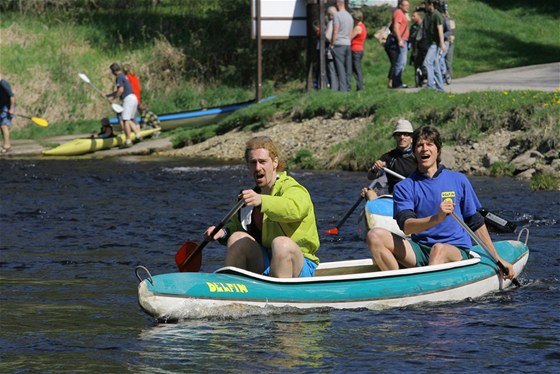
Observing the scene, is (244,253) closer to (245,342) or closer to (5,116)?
(245,342)

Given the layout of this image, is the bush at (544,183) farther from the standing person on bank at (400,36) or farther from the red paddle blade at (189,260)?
the red paddle blade at (189,260)

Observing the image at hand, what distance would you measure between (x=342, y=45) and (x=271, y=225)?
14.8 m

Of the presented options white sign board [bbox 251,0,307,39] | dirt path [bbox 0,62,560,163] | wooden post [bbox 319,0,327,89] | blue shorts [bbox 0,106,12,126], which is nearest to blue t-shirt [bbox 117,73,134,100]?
dirt path [bbox 0,62,560,163]

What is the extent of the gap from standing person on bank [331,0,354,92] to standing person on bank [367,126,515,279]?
1365cm

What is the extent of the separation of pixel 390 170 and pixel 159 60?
19.8 meters

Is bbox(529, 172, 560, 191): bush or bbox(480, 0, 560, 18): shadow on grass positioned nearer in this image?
bbox(529, 172, 560, 191): bush

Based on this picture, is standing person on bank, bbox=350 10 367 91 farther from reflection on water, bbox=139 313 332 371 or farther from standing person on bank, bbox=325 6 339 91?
reflection on water, bbox=139 313 332 371

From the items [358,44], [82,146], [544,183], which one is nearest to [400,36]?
[358,44]

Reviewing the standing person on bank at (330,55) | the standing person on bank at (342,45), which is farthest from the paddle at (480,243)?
the standing person on bank at (330,55)

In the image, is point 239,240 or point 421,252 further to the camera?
point 421,252

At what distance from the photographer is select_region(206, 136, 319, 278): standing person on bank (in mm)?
8961

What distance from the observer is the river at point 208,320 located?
27.4ft

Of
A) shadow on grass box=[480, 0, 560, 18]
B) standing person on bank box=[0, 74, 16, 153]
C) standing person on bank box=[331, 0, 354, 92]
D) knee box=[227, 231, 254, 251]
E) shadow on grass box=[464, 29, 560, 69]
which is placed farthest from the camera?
shadow on grass box=[480, 0, 560, 18]

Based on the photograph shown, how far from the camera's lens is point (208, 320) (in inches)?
370
